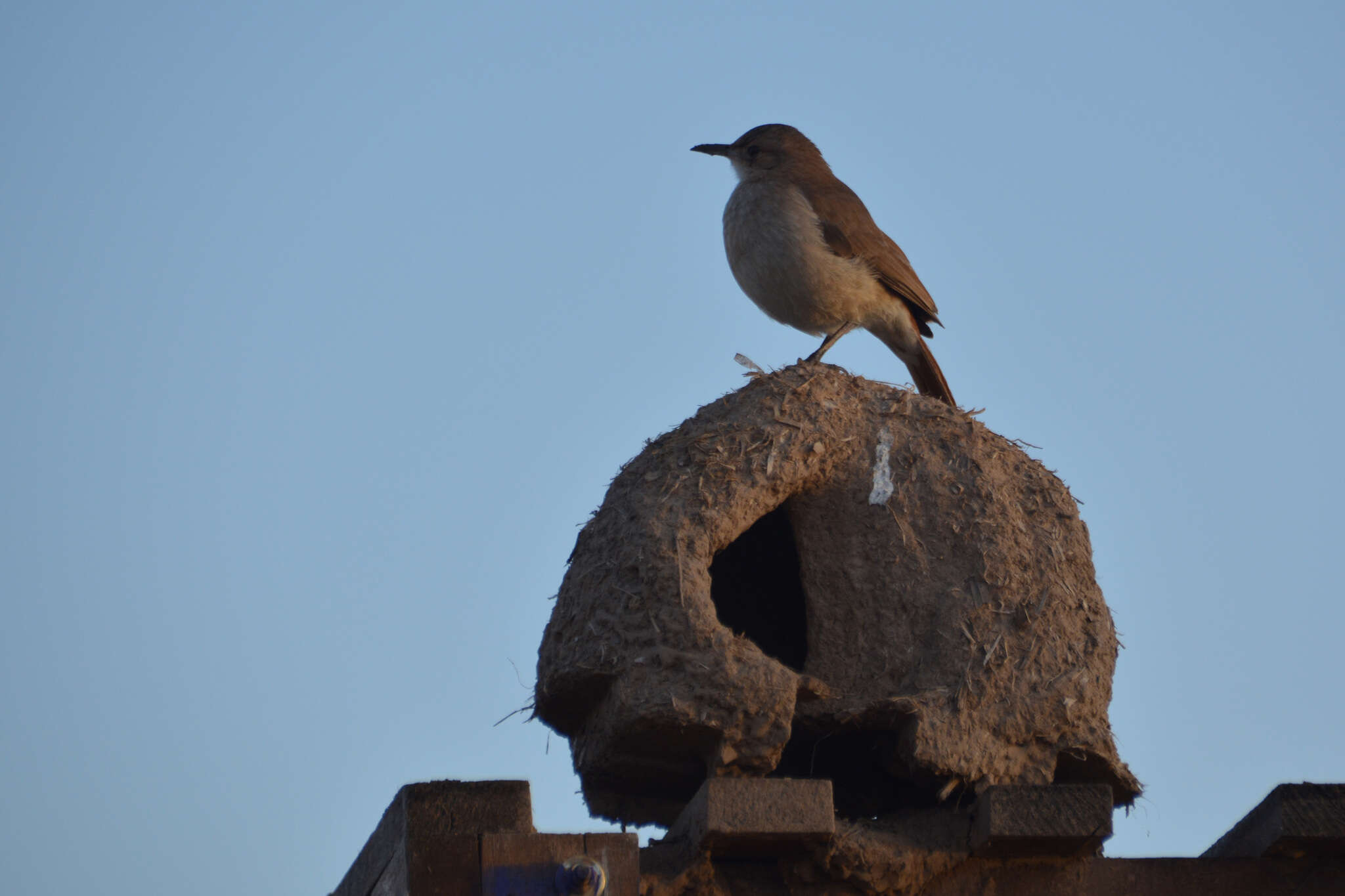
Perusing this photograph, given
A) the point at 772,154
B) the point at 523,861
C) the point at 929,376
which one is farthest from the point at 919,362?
the point at 523,861

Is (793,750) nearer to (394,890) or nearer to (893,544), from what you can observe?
(893,544)

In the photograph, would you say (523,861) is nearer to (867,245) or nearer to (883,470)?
(883,470)

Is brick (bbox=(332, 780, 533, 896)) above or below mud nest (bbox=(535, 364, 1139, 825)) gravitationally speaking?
below

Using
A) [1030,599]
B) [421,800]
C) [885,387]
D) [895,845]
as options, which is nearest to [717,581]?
[885,387]

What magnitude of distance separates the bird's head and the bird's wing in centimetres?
31

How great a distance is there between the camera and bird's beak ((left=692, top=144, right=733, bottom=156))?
388 inches

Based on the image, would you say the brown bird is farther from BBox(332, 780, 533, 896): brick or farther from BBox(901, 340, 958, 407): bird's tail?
BBox(332, 780, 533, 896): brick

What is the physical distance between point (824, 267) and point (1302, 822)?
445cm

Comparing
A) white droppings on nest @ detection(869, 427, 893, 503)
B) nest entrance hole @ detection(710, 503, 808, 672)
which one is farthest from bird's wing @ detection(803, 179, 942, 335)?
white droppings on nest @ detection(869, 427, 893, 503)

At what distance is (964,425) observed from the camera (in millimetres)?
6699

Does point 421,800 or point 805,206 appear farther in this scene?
point 805,206

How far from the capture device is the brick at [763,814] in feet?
15.6

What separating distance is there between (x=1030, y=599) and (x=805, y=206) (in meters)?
3.54

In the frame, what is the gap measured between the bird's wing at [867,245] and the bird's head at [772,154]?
0.31 metres
